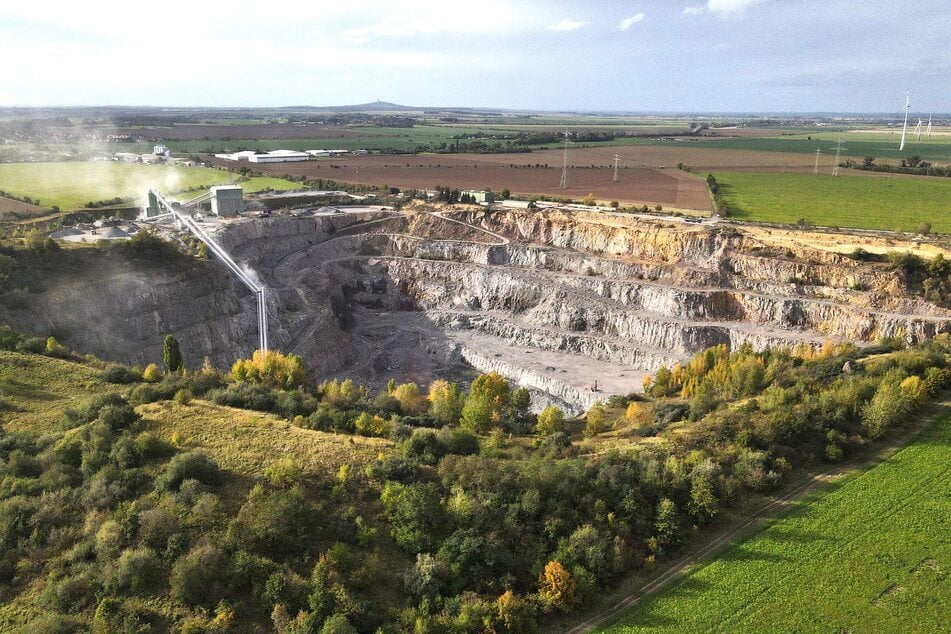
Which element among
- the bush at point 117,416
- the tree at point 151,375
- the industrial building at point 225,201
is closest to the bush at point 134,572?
the bush at point 117,416

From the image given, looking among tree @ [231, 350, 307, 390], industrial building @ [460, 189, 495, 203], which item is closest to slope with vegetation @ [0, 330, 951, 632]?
tree @ [231, 350, 307, 390]

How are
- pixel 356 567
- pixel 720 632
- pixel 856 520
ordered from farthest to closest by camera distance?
pixel 856 520, pixel 356 567, pixel 720 632

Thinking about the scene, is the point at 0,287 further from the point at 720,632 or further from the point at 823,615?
the point at 823,615

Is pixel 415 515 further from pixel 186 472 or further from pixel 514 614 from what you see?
pixel 186 472

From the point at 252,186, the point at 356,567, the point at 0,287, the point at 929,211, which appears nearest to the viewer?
the point at 356,567

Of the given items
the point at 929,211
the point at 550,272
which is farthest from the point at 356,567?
the point at 929,211

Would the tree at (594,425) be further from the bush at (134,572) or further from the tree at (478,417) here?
the bush at (134,572)
